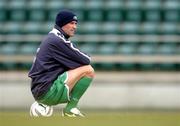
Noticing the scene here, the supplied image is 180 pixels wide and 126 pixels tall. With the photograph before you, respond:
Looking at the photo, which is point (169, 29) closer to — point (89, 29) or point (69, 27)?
point (89, 29)

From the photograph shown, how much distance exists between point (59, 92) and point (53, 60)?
0.35 meters

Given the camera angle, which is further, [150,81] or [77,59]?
[150,81]

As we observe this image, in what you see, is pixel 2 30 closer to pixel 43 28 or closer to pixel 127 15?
pixel 43 28

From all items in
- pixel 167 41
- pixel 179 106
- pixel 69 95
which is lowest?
pixel 179 106

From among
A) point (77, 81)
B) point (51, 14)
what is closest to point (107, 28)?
point (51, 14)

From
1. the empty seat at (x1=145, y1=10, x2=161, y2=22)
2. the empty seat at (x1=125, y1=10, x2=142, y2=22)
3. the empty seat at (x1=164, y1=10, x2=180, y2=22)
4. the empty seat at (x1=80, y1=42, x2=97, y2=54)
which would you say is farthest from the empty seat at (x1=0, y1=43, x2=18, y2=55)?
the empty seat at (x1=164, y1=10, x2=180, y2=22)

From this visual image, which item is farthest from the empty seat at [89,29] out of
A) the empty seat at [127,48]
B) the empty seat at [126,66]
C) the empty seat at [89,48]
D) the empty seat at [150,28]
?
the empty seat at [126,66]

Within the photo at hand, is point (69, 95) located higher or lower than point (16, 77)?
higher

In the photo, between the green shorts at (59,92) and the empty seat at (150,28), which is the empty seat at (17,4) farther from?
the green shorts at (59,92)

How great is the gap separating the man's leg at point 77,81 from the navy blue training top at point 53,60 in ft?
0.29

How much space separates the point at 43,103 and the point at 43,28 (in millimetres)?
6600

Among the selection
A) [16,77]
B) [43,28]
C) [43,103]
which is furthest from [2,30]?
[43,103]

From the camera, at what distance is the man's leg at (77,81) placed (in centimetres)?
733

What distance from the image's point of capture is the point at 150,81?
41.2ft
